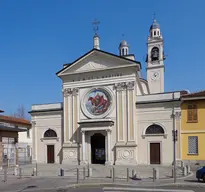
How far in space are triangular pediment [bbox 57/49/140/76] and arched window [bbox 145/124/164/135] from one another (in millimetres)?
7327

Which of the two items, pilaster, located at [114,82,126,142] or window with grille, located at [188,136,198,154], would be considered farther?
pilaster, located at [114,82,126,142]

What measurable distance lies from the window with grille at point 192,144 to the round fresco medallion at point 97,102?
30.8ft

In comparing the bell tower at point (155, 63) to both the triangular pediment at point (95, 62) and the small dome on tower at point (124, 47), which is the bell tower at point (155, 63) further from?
the triangular pediment at point (95, 62)

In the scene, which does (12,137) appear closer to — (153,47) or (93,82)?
(93,82)

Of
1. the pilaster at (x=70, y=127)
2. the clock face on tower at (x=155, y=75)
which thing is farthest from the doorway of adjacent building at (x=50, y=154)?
the clock face on tower at (x=155, y=75)

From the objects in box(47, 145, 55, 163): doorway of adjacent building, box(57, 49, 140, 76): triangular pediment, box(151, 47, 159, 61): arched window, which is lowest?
box(47, 145, 55, 163): doorway of adjacent building

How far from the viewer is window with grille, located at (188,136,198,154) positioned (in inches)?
1094

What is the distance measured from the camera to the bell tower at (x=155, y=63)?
4730cm

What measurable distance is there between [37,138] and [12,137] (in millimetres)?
6874

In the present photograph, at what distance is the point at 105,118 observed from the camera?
30.7 metres

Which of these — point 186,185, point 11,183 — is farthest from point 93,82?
point 186,185

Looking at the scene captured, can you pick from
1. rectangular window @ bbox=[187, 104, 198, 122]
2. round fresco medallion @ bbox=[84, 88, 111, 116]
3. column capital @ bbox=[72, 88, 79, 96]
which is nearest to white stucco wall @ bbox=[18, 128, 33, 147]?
column capital @ bbox=[72, 88, 79, 96]

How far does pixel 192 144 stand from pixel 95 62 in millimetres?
14034

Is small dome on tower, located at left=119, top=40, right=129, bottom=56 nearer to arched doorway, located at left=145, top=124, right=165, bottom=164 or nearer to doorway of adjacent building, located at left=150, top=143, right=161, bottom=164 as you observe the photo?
arched doorway, located at left=145, top=124, right=165, bottom=164
